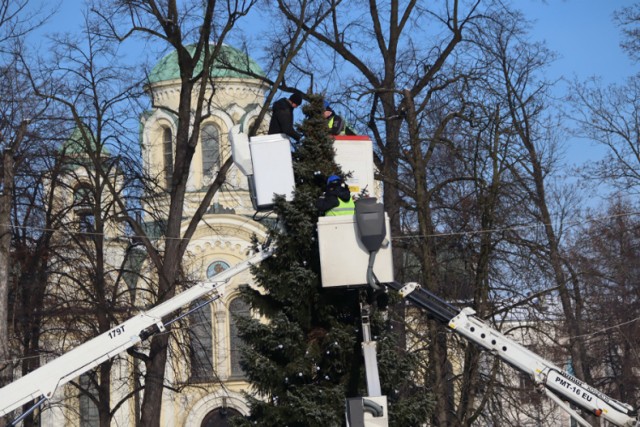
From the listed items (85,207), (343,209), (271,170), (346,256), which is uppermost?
(85,207)

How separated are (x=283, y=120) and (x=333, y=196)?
138cm

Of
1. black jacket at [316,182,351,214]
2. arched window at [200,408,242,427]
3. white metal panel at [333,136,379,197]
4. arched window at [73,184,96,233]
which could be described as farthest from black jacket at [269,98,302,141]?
arched window at [200,408,242,427]

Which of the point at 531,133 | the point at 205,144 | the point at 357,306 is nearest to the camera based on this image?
the point at 357,306

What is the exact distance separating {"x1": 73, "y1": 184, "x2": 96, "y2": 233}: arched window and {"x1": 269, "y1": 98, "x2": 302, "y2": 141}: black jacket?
32.2 ft

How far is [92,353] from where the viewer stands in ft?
47.9

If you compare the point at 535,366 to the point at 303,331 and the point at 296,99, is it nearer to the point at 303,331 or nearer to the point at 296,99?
the point at 303,331

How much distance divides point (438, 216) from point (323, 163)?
9.29 metres

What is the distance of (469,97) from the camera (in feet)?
74.8

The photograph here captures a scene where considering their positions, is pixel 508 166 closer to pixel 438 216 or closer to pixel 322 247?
pixel 438 216

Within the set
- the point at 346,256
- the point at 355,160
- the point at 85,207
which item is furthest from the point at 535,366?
the point at 85,207

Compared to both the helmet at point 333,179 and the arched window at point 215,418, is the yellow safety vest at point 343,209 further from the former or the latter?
the arched window at point 215,418

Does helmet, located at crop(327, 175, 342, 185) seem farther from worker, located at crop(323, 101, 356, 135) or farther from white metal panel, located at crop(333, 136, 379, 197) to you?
worker, located at crop(323, 101, 356, 135)

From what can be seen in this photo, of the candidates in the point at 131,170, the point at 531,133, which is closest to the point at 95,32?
the point at 131,170

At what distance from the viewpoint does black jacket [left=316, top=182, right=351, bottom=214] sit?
14.0 m
